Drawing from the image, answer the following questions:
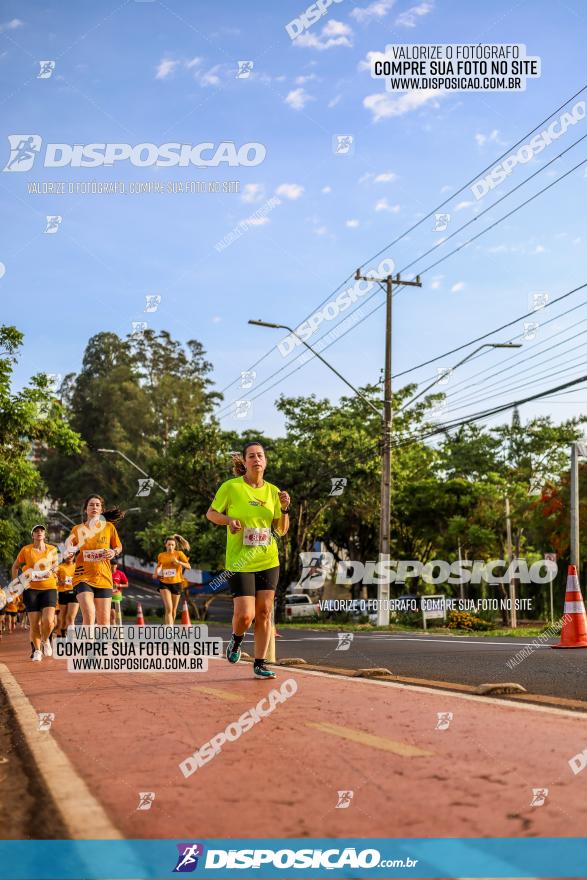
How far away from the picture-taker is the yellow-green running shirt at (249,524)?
794cm

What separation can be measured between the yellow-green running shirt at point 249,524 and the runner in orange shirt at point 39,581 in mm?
4504

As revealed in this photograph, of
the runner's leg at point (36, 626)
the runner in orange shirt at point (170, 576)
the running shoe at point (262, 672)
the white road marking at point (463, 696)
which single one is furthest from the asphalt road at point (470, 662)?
the runner's leg at point (36, 626)

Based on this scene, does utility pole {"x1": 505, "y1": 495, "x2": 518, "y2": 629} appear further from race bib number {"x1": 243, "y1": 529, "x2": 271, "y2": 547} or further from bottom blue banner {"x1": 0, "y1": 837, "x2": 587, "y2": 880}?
bottom blue banner {"x1": 0, "y1": 837, "x2": 587, "y2": 880}

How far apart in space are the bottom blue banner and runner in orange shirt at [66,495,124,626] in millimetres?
8286

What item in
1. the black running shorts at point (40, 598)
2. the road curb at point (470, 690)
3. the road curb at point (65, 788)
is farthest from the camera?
Result: the black running shorts at point (40, 598)

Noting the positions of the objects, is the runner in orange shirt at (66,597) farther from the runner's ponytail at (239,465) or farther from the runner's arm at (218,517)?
the runner's arm at (218,517)

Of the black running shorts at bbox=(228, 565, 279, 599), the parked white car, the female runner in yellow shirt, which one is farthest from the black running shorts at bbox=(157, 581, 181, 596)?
the parked white car

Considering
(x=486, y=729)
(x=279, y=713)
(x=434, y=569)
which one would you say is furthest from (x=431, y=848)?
(x=434, y=569)

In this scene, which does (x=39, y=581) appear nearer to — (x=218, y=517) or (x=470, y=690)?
(x=218, y=517)

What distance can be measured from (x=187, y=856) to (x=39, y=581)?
9.46m

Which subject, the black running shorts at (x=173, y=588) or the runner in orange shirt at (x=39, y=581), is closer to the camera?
the runner in orange shirt at (x=39, y=581)

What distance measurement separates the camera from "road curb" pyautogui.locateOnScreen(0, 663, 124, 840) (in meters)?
3.18

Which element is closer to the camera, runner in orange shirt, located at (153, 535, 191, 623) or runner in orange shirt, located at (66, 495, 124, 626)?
runner in orange shirt, located at (66, 495, 124, 626)

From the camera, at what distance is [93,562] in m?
11.2
